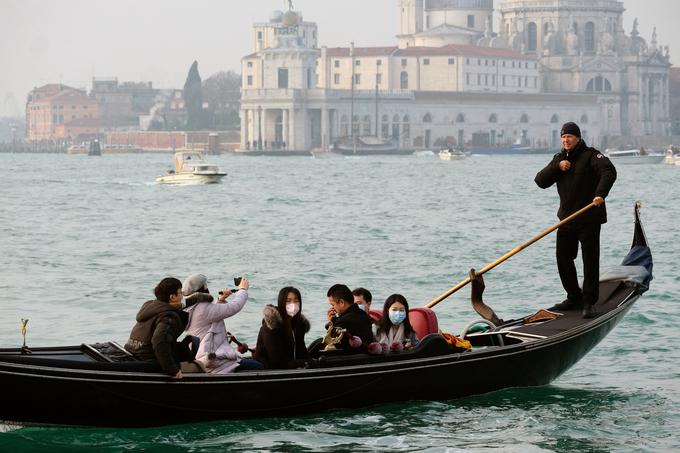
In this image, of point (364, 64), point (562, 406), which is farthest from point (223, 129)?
point (562, 406)

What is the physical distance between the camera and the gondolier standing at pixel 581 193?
339 inches

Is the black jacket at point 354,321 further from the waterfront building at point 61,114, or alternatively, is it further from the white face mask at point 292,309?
the waterfront building at point 61,114

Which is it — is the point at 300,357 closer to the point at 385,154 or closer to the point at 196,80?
the point at 385,154

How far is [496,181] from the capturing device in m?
48.7

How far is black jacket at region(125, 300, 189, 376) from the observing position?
23.7ft

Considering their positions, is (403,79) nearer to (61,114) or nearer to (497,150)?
(497,150)

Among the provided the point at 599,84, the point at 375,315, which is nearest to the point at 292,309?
the point at 375,315

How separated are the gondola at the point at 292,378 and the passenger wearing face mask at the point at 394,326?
0.34 feet

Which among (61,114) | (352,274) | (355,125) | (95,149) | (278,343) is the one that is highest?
(61,114)

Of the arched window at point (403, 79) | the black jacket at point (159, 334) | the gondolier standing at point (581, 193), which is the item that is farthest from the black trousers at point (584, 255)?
the arched window at point (403, 79)

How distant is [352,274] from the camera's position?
56.9ft

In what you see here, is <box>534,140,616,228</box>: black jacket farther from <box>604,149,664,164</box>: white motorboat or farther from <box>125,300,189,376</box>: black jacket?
<box>604,149,664,164</box>: white motorboat

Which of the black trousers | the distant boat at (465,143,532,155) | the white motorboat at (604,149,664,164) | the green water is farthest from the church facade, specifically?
the black trousers

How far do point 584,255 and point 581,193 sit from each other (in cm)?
37
